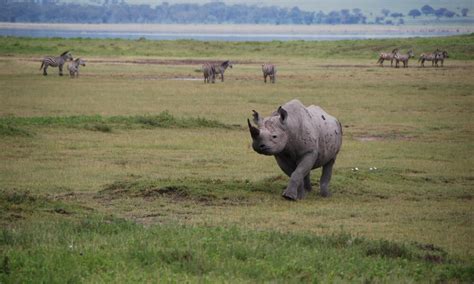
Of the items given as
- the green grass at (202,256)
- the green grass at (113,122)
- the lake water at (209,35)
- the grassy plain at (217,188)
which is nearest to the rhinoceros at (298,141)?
the grassy plain at (217,188)

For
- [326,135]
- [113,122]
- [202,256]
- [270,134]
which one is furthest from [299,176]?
[113,122]

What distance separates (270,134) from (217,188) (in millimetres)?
1194

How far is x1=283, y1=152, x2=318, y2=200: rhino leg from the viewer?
13.7 metres

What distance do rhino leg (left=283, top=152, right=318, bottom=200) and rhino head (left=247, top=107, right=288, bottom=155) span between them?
15.4 inches

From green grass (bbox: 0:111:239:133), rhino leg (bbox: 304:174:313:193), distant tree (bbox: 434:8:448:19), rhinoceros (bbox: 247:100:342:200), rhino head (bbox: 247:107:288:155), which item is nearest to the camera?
rhino head (bbox: 247:107:288:155)

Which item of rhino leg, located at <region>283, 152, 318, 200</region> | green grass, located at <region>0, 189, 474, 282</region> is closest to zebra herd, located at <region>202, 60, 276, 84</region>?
rhino leg, located at <region>283, 152, 318, 200</region>

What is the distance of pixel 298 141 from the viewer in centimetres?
1399

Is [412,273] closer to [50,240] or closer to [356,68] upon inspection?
[50,240]

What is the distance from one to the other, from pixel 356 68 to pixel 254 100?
17.6 meters

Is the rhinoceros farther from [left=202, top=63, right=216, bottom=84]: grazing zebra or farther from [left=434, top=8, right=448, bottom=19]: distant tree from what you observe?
[left=434, top=8, right=448, bottom=19]: distant tree

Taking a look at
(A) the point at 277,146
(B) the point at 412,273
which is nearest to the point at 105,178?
(A) the point at 277,146

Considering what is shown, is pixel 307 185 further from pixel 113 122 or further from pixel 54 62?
pixel 54 62

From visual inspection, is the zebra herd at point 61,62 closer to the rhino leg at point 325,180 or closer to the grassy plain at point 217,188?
the grassy plain at point 217,188

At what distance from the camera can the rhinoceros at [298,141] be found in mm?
13672
